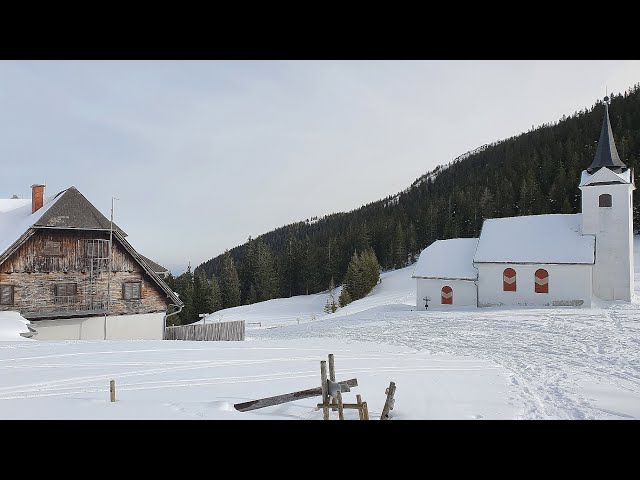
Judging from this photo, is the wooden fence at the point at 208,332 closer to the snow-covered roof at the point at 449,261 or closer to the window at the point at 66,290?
the window at the point at 66,290

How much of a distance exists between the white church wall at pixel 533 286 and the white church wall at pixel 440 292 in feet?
2.44

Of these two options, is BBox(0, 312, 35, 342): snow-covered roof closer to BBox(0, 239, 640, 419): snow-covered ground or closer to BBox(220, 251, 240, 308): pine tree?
BBox(0, 239, 640, 419): snow-covered ground

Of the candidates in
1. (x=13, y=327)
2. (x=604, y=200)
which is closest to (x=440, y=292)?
(x=604, y=200)

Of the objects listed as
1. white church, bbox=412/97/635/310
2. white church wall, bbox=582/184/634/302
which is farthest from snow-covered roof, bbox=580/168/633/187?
white church wall, bbox=582/184/634/302

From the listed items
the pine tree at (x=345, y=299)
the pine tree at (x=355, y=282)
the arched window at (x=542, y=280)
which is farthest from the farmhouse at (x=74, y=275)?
the pine tree at (x=355, y=282)

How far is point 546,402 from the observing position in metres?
9.51

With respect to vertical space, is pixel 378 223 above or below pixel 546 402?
above

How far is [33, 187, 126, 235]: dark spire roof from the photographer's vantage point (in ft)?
71.5

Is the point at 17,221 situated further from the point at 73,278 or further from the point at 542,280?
the point at 542,280

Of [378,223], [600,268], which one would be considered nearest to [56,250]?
[600,268]

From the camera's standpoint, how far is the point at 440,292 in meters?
31.5

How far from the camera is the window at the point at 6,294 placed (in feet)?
67.4
